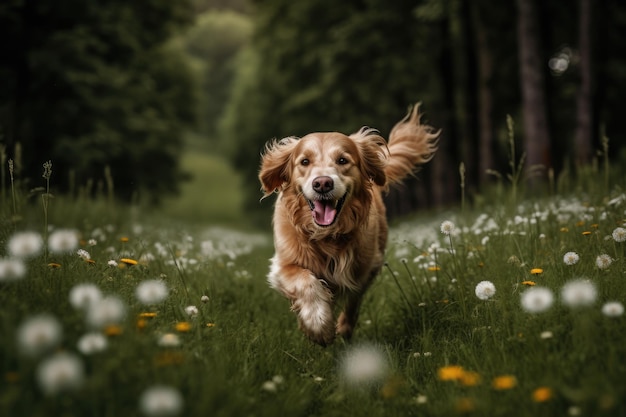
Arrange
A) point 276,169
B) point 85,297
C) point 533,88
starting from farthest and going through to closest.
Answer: point 533,88
point 276,169
point 85,297

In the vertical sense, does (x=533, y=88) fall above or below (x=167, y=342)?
above

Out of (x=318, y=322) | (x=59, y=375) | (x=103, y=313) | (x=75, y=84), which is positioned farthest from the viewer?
(x=75, y=84)

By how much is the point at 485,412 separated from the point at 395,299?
253cm

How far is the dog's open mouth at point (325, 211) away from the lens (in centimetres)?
379

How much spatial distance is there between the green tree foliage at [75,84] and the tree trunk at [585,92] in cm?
810

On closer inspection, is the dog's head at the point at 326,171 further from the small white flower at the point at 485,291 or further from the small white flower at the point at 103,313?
the small white flower at the point at 103,313

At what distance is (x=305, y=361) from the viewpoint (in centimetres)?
329

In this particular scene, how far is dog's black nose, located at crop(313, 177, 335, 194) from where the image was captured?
3670 mm

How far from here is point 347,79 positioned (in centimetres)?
1499

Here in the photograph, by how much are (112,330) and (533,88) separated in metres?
8.96

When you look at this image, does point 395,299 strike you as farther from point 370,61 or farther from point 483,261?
point 370,61

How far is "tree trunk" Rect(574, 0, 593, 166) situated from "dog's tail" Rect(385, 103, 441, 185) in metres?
4.78

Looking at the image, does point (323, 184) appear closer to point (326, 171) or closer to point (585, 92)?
point (326, 171)

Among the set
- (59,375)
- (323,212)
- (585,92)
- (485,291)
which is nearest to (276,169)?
(323,212)
